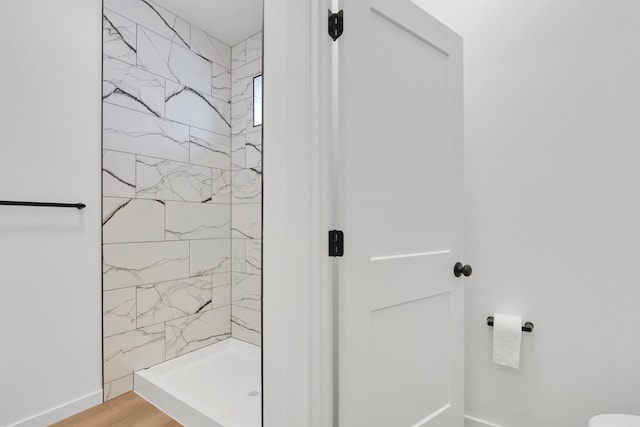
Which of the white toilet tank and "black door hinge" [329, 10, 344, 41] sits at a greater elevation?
"black door hinge" [329, 10, 344, 41]

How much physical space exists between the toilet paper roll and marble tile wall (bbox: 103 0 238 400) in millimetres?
1679

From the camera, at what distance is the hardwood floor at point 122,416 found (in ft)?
5.80

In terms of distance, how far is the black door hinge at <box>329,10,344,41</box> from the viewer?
1.13 m

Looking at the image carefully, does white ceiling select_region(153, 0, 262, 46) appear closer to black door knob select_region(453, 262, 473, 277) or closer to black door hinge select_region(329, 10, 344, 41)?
black door hinge select_region(329, 10, 344, 41)

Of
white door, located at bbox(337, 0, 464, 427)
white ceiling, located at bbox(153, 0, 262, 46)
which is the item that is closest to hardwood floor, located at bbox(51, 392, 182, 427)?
white door, located at bbox(337, 0, 464, 427)

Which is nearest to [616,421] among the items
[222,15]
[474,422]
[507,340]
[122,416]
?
[507,340]

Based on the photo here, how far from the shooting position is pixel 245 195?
2703 mm

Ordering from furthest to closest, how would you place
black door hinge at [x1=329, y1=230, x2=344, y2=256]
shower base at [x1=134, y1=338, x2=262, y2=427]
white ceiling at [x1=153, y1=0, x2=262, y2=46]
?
white ceiling at [x1=153, y1=0, x2=262, y2=46] → shower base at [x1=134, y1=338, x2=262, y2=427] → black door hinge at [x1=329, y1=230, x2=344, y2=256]

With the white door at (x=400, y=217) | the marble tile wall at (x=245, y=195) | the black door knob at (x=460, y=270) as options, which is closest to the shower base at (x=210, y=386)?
the marble tile wall at (x=245, y=195)

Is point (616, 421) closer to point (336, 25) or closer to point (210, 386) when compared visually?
point (336, 25)

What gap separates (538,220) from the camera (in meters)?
1.52
